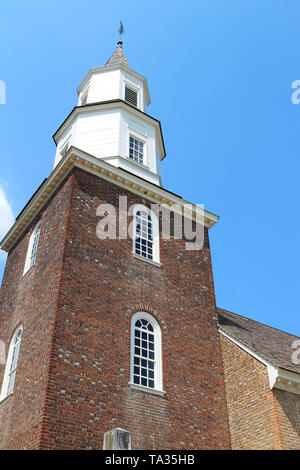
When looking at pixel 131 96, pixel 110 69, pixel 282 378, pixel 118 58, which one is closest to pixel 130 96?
pixel 131 96

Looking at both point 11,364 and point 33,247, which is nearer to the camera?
point 11,364

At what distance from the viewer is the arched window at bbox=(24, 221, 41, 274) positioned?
16.4m

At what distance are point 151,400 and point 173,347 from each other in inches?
78.5

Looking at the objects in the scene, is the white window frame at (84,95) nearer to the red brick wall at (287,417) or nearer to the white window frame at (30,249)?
the white window frame at (30,249)

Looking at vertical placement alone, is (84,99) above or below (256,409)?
above

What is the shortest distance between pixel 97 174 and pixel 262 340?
29.2 ft

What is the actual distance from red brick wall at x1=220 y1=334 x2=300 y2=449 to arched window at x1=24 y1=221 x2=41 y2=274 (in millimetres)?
7786

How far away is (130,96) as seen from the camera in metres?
21.1

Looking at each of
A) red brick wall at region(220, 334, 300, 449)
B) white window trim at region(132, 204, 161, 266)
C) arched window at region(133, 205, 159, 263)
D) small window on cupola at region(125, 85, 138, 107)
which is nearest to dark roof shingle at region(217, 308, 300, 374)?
red brick wall at region(220, 334, 300, 449)

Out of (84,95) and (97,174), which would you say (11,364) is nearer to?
(97,174)

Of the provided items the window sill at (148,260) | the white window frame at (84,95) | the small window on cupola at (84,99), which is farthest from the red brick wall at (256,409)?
the white window frame at (84,95)

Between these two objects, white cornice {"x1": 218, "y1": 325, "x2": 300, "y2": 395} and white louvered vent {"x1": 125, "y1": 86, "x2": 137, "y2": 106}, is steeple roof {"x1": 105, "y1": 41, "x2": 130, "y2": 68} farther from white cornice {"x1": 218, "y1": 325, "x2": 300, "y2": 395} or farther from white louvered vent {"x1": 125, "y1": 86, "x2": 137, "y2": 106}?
white cornice {"x1": 218, "y1": 325, "x2": 300, "y2": 395}

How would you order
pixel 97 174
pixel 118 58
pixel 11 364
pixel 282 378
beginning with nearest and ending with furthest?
pixel 282 378 → pixel 11 364 → pixel 97 174 → pixel 118 58

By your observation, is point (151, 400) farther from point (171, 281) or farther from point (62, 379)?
point (171, 281)
